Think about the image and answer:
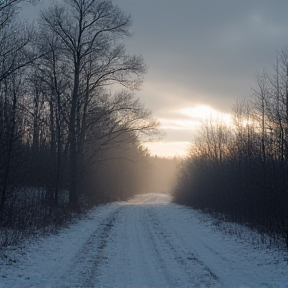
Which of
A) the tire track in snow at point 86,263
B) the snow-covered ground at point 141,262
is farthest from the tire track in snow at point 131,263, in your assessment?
the tire track in snow at point 86,263

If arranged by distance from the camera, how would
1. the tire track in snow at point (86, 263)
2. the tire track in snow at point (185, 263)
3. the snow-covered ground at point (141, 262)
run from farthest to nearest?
1. the tire track in snow at point (185, 263)
2. the snow-covered ground at point (141, 262)
3. the tire track in snow at point (86, 263)

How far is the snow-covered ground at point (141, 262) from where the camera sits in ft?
29.1

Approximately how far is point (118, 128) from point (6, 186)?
13.8 meters

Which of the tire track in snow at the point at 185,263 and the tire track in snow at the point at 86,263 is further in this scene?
the tire track in snow at the point at 185,263

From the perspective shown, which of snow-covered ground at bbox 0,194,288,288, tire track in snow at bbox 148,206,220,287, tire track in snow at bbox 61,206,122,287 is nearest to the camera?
tire track in snow at bbox 61,206,122,287

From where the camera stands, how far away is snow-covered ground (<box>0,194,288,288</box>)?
29.1ft

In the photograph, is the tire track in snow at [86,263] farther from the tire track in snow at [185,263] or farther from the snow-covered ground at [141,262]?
the tire track in snow at [185,263]

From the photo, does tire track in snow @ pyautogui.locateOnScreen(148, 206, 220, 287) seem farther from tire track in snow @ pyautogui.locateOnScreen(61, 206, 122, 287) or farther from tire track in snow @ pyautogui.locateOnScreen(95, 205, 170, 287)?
tire track in snow @ pyautogui.locateOnScreen(61, 206, 122, 287)

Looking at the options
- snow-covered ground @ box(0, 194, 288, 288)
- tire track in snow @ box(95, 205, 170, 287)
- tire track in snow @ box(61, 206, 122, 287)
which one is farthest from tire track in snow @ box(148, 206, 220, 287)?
tire track in snow @ box(61, 206, 122, 287)

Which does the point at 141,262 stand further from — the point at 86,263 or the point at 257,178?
the point at 257,178

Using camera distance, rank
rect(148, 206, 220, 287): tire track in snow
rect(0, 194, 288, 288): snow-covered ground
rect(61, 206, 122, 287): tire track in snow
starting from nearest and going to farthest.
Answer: rect(61, 206, 122, 287): tire track in snow → rect(0, 194, 288, 288): snow-covered ground → rect(148, 206, 220, 287): tire track in snow

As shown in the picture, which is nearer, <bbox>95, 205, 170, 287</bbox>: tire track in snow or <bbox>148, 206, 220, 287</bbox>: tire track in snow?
<bbox>95, 205, 170, 287</bbox>: tire track in snow

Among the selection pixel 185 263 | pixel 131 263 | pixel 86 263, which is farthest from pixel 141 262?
pixel 86 263

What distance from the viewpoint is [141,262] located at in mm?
10922
